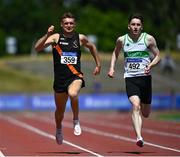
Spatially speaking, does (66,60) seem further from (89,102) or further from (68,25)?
(89,102)

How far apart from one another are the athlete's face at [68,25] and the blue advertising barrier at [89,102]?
3448cm

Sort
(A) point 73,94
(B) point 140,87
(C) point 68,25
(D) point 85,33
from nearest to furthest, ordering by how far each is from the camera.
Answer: (A) point 73,94 → (C) point 68,25 → (B) point 140,87 → (D) point 85,33

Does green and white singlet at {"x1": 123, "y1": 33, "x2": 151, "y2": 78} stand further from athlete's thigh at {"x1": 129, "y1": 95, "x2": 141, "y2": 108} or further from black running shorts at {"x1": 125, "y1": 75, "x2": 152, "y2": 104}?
athlete's thigh at {"x1": 129, "y1": 95, "x2": 141, "y2": 108}

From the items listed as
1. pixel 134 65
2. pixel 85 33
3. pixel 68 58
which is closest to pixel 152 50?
pixel 134 65

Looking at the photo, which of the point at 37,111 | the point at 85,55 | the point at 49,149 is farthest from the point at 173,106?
the point at 49,149

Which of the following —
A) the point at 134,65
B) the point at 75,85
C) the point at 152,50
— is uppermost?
the point at 152,50

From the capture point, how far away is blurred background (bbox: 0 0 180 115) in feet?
→ 213

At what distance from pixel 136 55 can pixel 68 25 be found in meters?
1.33

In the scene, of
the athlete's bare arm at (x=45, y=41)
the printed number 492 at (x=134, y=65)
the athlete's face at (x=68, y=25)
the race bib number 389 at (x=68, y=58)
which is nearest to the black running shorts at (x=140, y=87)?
the printed number 492 at (x=134, y=65)

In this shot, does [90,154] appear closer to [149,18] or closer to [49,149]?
[49,149]

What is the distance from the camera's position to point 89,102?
4956 cm

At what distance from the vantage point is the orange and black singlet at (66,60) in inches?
552

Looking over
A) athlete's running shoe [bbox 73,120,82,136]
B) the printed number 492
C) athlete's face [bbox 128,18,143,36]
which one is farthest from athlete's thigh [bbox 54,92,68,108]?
athlete's face [bbox 128,18,143,36]

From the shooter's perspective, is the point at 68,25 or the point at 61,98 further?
the point at 61,98
